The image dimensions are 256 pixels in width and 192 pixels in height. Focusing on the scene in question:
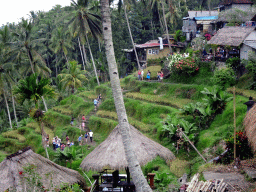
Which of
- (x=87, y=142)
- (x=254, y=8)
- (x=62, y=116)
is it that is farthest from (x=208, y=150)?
(x=254, y=8)

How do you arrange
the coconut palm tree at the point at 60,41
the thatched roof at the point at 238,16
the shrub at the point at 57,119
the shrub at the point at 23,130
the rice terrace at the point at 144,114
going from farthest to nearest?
the coconut palm tree at the point at 60,41
the shrub at the point at 23,130
the shrub at the point at 57,119
the thatched roof at the point at 238,16
the rice terrace at the point at 144,114

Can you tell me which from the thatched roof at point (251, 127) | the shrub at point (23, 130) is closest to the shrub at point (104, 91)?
the shrub at point (23, 130)

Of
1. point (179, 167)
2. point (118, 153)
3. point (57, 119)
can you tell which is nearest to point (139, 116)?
point (179, 167)

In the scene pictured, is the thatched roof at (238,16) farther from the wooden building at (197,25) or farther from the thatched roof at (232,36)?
the thatched roof at (232,36)

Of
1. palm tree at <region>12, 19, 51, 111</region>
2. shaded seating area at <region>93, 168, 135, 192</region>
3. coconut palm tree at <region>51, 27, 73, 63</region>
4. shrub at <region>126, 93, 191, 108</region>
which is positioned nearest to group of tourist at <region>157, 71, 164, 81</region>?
shrub at <region>126, 93, 191, 108</region>

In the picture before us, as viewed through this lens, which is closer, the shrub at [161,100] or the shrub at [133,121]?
the shrub at [133,121]

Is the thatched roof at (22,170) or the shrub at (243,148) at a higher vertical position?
the shrub at (243,148)
